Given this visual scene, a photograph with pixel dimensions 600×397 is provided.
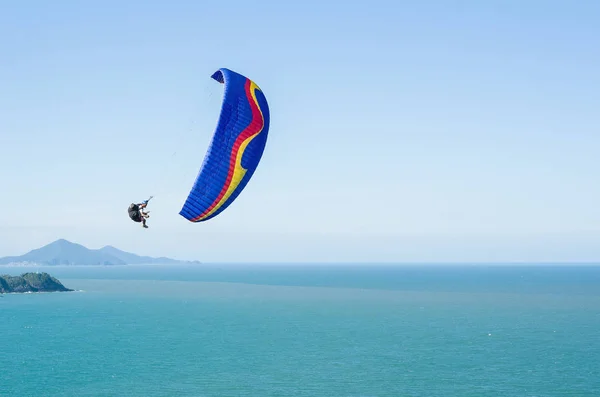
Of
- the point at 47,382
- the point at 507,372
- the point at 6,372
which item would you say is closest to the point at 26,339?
the point at 6,372

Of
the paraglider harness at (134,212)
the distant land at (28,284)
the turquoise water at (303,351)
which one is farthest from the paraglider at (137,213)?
the distant land at (28,284)

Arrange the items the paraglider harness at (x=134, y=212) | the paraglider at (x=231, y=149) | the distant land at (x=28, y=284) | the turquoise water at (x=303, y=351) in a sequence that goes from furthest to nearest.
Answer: the distant land at (x=28, y=284) < the turquoise water at (x=303, y=351) < the paraglider at (x=231, y=149) < the paraglider harness at (x=134, y=212)

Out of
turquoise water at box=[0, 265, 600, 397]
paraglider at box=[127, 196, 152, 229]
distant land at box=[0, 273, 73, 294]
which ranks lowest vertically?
turquoise water at box=[0, 265, 600, 397]

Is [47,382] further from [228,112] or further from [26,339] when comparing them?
[228,112]

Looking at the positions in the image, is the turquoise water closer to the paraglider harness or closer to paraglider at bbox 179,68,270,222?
paraglider at bbox 179,68,270,222

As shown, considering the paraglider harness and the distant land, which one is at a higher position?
the paraglider harness

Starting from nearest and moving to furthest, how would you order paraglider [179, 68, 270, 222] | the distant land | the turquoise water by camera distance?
paraglider [179, 68, 270, 222] → the turquoise water → the distant land

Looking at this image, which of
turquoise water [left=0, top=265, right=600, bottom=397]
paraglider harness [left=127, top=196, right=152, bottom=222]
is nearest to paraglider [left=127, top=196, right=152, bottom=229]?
paraglider harness [left=127, top=196, right=152, bottom=222]

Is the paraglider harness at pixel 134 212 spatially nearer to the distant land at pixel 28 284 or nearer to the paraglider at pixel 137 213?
the paraglider at pixel 137 213
